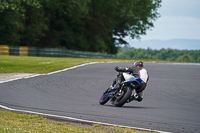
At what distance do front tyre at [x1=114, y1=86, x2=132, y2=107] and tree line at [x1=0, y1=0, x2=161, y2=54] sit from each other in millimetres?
29524

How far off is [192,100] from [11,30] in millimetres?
37357

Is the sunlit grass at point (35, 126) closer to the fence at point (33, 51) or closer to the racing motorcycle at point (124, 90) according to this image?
the racing motorcycle at point (124, 90)

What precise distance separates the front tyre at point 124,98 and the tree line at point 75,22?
2952cm

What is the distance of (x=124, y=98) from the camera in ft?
36.1

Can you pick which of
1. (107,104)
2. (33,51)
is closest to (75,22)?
(33,51)

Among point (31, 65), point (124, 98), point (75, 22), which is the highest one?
point (75, 22)

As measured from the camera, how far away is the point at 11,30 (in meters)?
47.4

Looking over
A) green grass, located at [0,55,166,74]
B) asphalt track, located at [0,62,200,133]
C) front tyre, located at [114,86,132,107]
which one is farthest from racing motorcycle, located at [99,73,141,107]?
green grass, located at [0,55,166,74]

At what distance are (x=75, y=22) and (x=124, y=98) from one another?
177 feet

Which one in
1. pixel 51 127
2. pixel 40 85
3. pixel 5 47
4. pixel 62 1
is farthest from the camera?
pixel 62 1

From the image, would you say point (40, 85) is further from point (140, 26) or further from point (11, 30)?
point (140, 26)

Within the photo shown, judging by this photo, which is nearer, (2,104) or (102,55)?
(2,104)

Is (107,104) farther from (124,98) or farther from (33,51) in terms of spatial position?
(33,51)

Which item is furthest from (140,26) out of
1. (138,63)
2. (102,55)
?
(138,63)
